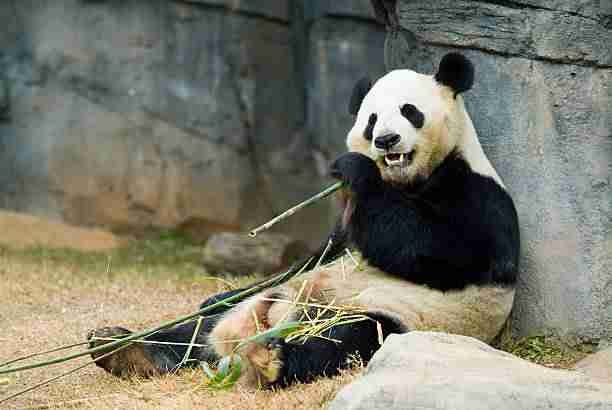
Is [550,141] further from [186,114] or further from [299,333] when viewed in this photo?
[186,114]

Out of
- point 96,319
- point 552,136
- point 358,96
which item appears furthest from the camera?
point 96,319

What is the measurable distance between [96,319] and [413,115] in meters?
2.58

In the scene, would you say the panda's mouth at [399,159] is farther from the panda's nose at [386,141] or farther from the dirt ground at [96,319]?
the dirt ground at [96,319]

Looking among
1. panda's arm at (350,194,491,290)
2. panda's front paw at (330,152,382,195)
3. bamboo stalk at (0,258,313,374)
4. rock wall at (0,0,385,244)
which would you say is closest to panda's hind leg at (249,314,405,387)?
panda's arm at (350,194,491,290)

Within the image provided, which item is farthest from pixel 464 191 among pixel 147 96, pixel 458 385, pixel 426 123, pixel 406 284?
pixel 147 96

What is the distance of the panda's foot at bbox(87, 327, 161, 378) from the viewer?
17.3 ft

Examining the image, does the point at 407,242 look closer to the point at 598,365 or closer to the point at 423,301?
the point at 423,301

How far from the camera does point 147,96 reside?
11.5m

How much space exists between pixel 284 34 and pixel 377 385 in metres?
8.35

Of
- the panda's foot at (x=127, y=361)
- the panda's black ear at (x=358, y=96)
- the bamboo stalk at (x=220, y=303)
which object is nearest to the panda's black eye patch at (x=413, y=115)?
the panda's black ear at (x=358, y=96)

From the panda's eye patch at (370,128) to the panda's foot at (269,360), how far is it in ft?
4.09

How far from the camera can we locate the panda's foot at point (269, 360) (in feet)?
15.6

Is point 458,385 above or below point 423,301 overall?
above

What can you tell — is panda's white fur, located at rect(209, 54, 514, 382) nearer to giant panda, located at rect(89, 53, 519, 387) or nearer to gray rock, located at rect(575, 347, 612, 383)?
giant panda, located at rect(89, 53, 519, 387)
